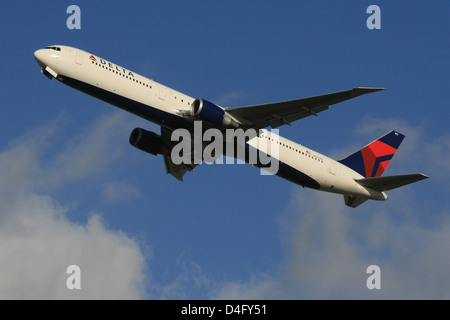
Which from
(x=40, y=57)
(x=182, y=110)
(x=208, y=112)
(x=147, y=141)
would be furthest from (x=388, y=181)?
(x=40, y=57)

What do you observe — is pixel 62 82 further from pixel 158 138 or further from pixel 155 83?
pixel 158 138

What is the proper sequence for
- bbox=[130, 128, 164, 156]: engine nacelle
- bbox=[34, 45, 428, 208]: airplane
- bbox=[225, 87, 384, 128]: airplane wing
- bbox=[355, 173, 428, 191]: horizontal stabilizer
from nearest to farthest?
bbox=[225, 87, 384, 128]: airplane wing
bbox=[34, 45, 428, 208]: airplane
bbox=[355, 173, 428, 191]: horizontal stabilizer
bbox=[130, 128, 164, 156]: engine nacelle

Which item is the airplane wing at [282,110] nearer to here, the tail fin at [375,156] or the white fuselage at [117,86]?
the white fuselage at [117,86]

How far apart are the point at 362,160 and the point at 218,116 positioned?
15965mm

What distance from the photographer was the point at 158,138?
158 feet

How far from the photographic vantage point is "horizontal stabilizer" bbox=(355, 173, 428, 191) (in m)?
45.5

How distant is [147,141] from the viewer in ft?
157

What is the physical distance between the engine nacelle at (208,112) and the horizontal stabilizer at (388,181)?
13.5 meters

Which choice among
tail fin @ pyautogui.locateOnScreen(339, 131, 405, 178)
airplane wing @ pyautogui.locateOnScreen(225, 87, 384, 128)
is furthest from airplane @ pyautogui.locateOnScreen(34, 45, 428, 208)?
tail fin @ pyautogui.locateOnScreen(339, 131, 405, 178)

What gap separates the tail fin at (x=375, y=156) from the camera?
5194 centimetres

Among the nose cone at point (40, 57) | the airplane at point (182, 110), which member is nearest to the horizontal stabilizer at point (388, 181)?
the airplane at point (182, 110)

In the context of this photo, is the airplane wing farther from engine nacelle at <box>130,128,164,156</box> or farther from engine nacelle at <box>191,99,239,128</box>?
engine nacelle at <box>130,128,164,156</box>

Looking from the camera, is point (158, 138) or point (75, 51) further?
point (158, 138)

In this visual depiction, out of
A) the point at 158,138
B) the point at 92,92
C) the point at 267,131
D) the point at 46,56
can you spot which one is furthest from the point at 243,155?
the point at 46,56
